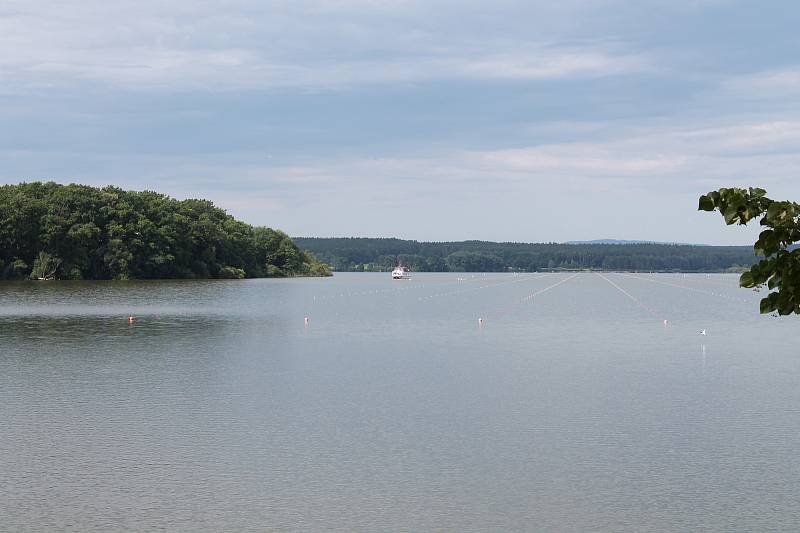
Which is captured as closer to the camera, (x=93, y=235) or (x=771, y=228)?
(x=771, y=228)

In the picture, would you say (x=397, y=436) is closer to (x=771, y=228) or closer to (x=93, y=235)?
(x=771, y=228)

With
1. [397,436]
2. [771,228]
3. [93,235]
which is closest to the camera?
[771,228]

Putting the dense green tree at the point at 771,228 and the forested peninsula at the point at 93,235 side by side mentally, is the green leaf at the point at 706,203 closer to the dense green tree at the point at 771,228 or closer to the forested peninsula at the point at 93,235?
the dense green tree at the point at 771,228

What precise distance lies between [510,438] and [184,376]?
14.2 metres

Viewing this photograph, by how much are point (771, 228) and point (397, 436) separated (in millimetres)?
13336

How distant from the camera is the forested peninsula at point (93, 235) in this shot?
547 feet

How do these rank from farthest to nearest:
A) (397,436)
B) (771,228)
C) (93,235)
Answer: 1. (93,235)
2. (397,436)
3. (771,228)

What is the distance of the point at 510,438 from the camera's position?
69.4ft

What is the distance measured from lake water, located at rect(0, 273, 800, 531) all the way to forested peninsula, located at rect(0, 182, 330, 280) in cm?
12950

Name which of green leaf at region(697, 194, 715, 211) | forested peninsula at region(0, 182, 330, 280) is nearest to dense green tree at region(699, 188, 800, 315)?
green leaf at region(697, 194, 715, 211)

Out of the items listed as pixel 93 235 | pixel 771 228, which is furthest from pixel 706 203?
pixel 93 235

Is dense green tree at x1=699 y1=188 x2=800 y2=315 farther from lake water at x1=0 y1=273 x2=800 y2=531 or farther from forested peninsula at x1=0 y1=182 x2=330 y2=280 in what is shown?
forested peninsula at x1=0 y1=182 x2=330 y2=280

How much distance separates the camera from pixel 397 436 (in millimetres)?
21328

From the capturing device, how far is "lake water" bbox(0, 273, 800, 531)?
15.1 metres
